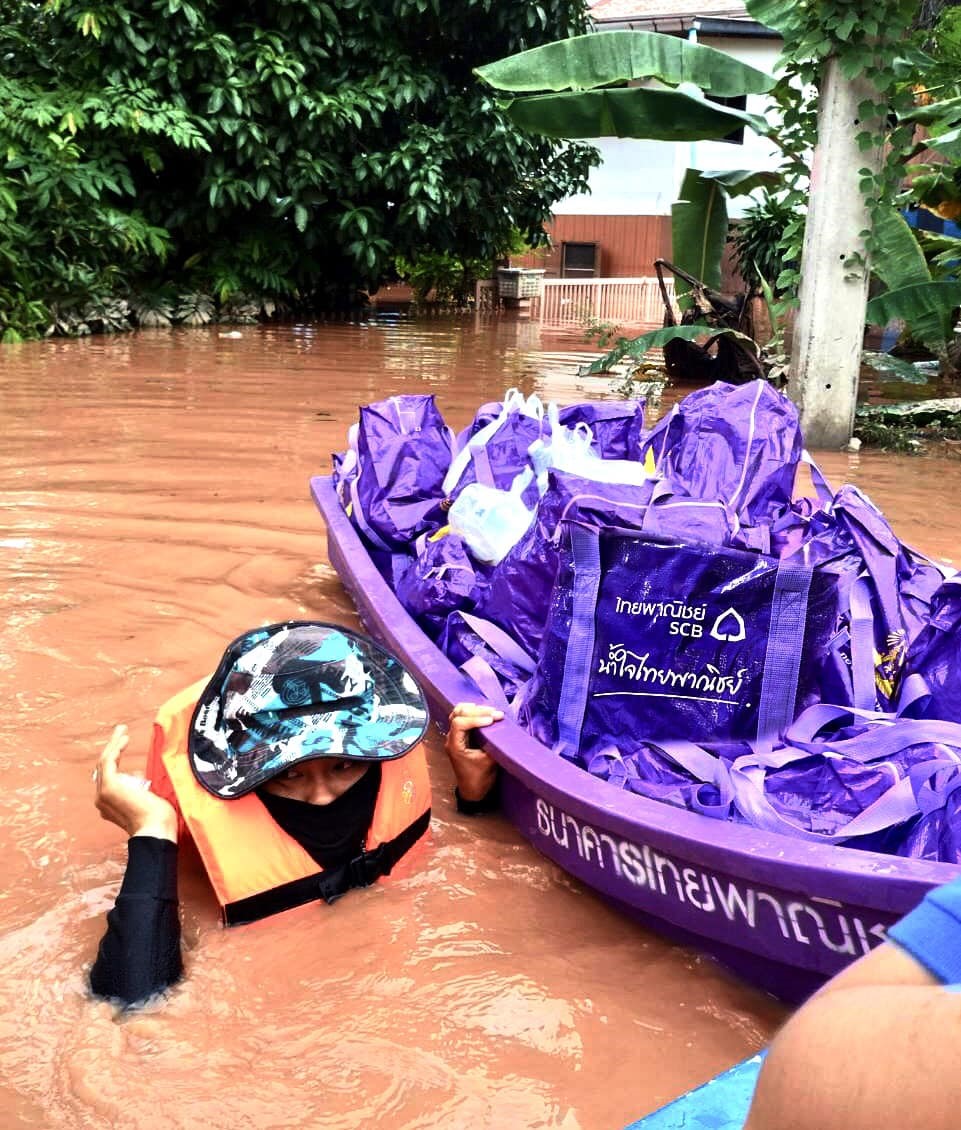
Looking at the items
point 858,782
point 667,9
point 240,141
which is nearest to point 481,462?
point 858,782

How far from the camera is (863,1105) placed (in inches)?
23.6

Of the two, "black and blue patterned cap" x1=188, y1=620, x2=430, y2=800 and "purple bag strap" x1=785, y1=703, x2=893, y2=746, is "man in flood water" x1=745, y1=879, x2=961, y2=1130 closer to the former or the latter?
"black and blue patterned cap" x1=188, y1=620, x2=430, y2=800

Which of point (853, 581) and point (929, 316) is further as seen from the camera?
point (929, 316)

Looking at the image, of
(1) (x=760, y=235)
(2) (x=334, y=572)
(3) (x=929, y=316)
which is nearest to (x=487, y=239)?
(1) (x=760, y=235)

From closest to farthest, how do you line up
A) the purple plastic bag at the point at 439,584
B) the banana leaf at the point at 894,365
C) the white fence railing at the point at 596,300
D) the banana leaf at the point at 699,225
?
the purple plastic bag at the point at 439,584 → the banana leaf at the point at 699,225 → the banana leaf at the point at 894,365 → the white fence railing at the point at 596,300

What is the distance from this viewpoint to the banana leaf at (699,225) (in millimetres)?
8328

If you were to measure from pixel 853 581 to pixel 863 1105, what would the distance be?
2.42 metres

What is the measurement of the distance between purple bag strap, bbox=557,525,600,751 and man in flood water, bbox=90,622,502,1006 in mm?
385

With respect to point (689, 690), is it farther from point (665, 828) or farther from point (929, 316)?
point (929, 316)

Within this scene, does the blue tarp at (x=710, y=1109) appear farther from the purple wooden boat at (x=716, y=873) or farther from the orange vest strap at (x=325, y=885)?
the orange vest strap at (x=325, y=885)

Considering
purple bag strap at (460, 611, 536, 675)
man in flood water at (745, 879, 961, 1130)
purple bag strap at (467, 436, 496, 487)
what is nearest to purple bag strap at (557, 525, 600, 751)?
purple bag strap at (460, 611, 536, 675)

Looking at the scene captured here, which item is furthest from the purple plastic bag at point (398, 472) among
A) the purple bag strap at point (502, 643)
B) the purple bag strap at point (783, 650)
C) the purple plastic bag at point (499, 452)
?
the purple bag strap at point (783, 650)

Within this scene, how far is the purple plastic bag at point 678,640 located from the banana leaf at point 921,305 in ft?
17.1

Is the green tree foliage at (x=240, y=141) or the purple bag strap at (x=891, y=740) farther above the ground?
the green tree foliage at (x=240, y=141)
